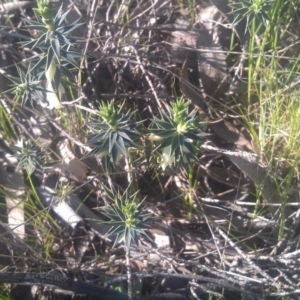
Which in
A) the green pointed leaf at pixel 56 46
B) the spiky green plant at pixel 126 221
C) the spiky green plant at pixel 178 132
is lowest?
the spiky green plant at pixel 126 221

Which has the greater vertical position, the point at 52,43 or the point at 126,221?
the point at 52,43

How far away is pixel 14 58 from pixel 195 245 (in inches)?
45.1

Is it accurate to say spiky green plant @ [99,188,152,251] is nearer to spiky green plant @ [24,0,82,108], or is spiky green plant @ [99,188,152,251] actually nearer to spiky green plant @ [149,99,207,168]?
spiky green plant @ [149,99,207,168]

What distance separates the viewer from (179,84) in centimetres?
195

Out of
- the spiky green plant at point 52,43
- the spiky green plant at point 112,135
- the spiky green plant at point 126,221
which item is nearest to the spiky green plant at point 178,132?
the spiky green plant at point 112,135

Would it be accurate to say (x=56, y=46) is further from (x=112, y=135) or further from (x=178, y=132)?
(x=178, y=132)

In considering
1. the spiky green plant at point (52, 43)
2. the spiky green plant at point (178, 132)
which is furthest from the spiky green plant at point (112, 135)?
the spiky green plant at point (52, 43)

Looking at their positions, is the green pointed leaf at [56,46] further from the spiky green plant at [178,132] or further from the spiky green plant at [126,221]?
the spiky green plant at [126,221]

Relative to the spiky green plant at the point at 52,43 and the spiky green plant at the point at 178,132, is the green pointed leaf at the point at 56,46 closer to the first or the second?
the spiky green plant at the point at 52,43

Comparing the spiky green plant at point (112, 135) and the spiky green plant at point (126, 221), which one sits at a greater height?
the spiky green plant at point (112, 135)

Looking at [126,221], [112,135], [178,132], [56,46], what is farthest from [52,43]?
[126,221]

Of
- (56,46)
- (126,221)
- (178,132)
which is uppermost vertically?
(56,46)

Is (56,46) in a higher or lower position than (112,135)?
higher

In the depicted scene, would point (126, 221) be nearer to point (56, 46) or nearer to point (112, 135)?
point (112, 135)
